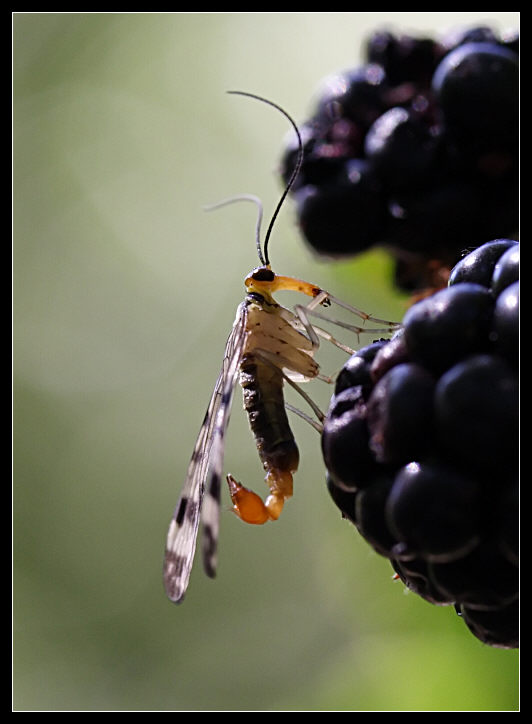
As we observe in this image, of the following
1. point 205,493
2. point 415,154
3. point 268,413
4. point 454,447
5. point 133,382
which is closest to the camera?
point 454,447

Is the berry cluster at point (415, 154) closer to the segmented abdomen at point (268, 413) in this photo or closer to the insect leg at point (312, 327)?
the insect leg at point (312, 327)

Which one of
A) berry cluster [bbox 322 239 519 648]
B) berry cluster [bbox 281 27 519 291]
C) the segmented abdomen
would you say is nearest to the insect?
the segmented abdomen

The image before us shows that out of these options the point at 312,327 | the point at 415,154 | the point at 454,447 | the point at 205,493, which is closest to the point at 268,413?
the point at 312,327

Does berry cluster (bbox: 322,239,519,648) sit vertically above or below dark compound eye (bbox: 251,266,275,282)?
above

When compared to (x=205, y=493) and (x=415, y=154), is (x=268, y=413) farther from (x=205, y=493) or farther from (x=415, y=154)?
(x=415, y=154)

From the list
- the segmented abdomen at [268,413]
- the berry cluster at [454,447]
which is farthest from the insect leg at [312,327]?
the berry cluster at [454,447]

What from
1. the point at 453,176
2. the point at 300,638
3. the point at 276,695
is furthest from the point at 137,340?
the point at 453,176

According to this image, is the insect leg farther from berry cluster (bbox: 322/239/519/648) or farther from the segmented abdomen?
berry cluster (bbox: 322/239/519/648)
